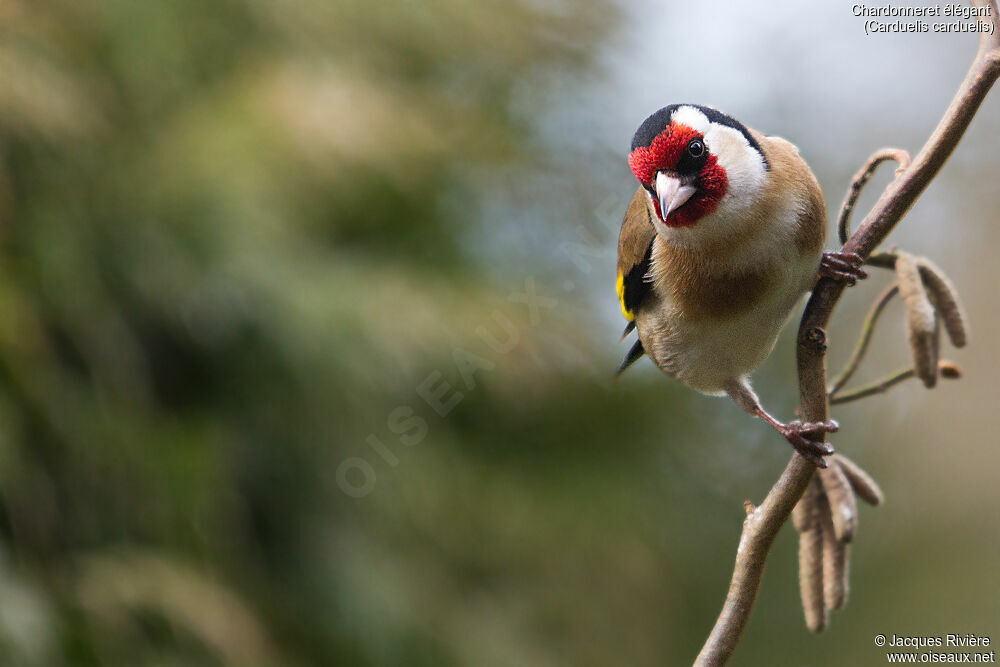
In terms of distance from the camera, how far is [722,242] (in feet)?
2.36

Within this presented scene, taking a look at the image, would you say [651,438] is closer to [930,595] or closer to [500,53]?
[930,595]

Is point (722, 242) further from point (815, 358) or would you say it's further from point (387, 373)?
point (387, 373)

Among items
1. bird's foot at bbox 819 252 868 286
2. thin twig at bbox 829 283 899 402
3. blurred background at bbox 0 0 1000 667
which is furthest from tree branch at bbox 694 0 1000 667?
blurred background at bbox 0 0 1000 667

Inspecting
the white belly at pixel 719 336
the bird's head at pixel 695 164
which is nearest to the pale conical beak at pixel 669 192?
the bird's head at pixel 695 164

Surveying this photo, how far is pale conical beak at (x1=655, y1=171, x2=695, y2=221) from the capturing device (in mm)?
638

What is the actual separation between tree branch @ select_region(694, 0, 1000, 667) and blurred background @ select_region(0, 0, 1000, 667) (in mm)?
1290

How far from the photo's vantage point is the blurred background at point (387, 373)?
181cm

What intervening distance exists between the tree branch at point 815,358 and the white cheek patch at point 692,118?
17cm

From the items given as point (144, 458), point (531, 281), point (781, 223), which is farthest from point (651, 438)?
point (781, 223)

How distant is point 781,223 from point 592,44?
2.11m

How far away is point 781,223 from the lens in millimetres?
699

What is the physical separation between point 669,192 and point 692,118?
0.19ft

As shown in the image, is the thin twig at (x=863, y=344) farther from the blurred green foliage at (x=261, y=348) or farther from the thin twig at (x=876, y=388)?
the blurred green foliage at (x=261, y=348)

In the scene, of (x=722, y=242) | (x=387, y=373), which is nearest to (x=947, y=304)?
(x=722, y=242)
